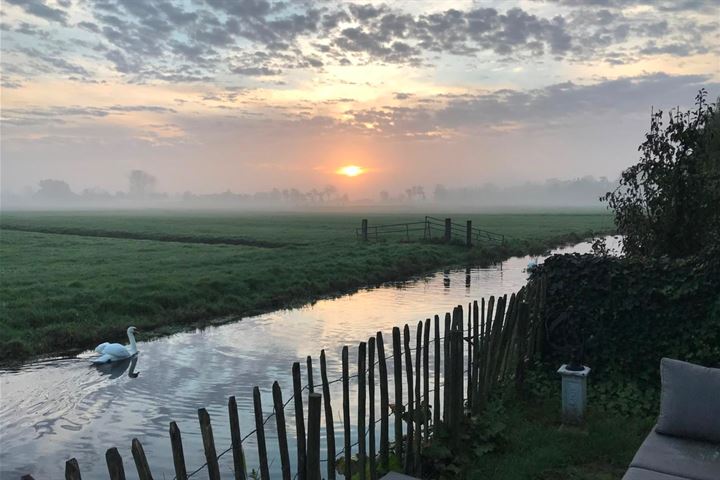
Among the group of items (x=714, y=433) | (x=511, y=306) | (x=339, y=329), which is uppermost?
(x=511, y=306)

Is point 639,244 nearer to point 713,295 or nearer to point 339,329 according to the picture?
point 713,295

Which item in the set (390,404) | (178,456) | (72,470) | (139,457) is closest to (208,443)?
(178,456)

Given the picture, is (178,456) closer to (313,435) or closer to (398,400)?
(313,435)

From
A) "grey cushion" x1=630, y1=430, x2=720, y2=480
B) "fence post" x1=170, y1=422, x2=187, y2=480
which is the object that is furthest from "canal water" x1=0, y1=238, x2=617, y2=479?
"grey cushion" x1=630, y1=430, x2=720, y2=480

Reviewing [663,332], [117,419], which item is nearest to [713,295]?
[663,332]

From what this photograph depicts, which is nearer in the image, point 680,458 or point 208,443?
point 208,443

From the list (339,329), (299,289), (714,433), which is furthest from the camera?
(299,289)

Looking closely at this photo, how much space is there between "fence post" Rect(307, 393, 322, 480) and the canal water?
2.70 m

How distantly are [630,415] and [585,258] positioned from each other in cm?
250

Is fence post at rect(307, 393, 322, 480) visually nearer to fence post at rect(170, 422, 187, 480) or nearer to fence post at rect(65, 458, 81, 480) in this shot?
fence post at rect(170, 422, 187, 480)

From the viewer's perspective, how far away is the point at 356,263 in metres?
26.5

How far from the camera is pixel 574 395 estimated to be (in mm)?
6500

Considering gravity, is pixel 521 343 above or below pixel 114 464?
below

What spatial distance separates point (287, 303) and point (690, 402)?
15406 millimetres
